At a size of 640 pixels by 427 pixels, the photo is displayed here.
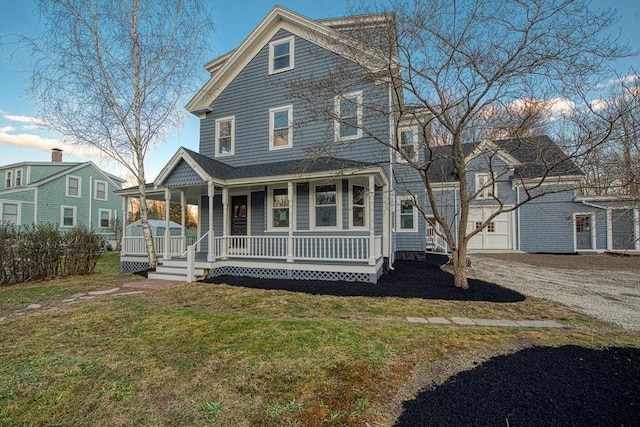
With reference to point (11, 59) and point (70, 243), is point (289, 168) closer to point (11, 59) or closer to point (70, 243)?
point (70, 243)

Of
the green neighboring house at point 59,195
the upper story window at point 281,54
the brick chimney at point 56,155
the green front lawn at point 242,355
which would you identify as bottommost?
the green front lawn at point 242,355

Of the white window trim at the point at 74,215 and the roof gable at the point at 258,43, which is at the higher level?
the roof gable at the point at 258,43

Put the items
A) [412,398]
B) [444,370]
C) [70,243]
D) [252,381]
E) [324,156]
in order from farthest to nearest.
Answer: [70,243] → [324,156] → [444,370] → [252,381] → [412,398]

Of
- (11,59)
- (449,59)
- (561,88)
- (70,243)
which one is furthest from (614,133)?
(11,59)

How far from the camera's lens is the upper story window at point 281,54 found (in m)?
11.1

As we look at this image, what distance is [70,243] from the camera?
10.1 m

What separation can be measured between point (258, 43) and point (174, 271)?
9130 millimetres

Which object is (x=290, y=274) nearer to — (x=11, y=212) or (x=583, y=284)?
(x=583, y=284)

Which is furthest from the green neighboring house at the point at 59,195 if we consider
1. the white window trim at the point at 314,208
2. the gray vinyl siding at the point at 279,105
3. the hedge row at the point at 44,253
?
the white window trim at the point at 314,208

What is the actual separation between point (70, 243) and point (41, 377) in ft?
29.2

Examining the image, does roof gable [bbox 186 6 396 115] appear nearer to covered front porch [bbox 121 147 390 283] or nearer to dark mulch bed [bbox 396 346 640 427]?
covered front porch [bbox 121 147 390 283]

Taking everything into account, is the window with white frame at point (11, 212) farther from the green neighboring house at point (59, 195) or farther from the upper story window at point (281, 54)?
the upper story window at point (281, 54)

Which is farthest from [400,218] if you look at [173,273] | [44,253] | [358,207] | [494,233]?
[44,253]

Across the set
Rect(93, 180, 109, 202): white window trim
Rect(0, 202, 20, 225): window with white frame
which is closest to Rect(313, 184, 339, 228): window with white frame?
Rect(0, 202, 20, 225): window with white frame
